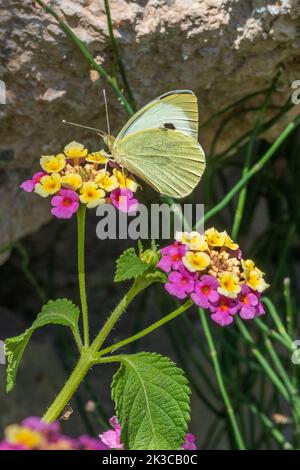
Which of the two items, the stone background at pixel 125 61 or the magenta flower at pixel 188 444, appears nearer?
the magenta flower at pixel 188 444

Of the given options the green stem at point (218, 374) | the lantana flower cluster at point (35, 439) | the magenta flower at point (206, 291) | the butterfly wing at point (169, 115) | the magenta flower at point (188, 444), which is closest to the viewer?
the lantana flower cluster at point (35, 439)

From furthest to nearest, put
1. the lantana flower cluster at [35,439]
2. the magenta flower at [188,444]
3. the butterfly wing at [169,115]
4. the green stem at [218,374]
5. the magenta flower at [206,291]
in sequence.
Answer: the green stem at [218,374] < the butterfly wing at [169,115] < the magenta flower at [188,444] < the magenta flower at [206,291] < the lantana flower cluster at [35,439]

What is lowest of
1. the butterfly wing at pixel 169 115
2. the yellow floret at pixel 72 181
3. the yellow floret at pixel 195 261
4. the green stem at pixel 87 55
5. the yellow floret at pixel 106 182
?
the yellow floret at pixel 195 261

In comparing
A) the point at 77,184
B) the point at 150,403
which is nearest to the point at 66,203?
the point at 77,184

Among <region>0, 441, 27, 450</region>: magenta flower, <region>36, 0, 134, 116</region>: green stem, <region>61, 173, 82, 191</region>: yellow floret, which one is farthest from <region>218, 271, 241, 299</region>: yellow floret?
<region>36, 0, 134, 116</region>: green stem

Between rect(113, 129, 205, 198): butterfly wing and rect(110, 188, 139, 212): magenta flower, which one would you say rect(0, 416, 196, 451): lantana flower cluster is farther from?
rect(113, 129, 205, 198): butterfly wing

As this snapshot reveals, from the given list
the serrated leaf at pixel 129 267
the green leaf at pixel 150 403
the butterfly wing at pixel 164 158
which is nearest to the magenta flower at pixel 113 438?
the green leaf at pixel 150 403

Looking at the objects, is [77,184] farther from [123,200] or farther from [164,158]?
[164,158]

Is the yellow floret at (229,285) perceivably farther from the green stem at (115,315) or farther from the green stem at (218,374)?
the green stem at (218,374)
